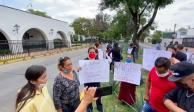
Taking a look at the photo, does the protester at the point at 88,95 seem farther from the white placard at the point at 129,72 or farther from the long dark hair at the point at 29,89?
the white placard at the point at 129,72

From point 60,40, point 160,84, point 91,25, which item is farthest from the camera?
point 91,25

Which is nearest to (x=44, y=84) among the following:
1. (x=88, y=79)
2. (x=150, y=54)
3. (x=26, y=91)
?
(x=26, y=91)

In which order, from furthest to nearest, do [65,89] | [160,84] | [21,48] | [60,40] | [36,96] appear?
[60,40] < [21,48] < [65,89] < [160,84] < [36,96]

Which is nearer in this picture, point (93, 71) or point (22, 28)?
point (93, 71)

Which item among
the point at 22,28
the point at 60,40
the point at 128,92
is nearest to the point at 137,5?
the point at 128,92

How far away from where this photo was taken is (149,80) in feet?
15.4

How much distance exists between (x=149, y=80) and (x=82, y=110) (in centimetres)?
243

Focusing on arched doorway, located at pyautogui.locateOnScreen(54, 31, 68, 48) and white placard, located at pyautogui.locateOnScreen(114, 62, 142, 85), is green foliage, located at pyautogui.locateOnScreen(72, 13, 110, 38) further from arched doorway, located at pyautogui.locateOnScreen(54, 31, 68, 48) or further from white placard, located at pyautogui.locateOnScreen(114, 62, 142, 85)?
white placard, located at pyautogui.locateOnScreen(114, 62, 142, 85)

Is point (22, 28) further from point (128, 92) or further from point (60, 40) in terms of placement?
point (128, 92)

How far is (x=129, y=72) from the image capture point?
21.4ft

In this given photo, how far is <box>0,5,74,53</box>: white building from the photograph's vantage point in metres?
28.1

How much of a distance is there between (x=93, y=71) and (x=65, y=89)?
150 centimetres

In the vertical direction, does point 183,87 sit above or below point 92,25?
below

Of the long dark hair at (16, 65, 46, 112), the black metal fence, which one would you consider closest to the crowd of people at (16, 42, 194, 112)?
the long dark hair at (16, 65, 46, 112)
